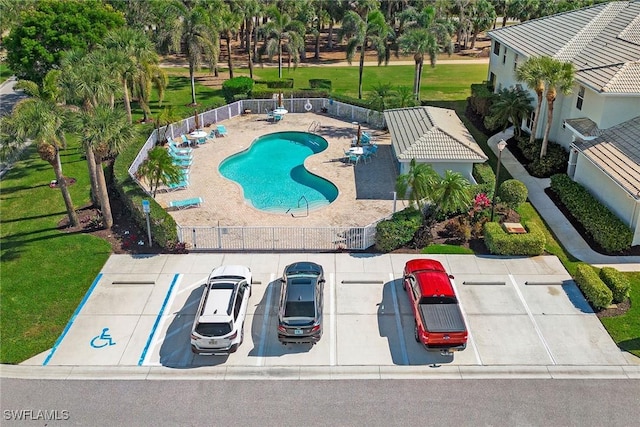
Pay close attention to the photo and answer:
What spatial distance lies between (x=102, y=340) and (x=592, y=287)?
17187mm

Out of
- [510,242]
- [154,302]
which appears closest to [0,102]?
[154,302]

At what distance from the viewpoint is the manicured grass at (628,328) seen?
18562mm

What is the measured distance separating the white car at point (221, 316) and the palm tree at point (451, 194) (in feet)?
29.9

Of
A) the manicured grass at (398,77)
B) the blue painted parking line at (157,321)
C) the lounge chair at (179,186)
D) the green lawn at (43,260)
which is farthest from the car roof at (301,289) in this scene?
the manicured grass at (398,77)

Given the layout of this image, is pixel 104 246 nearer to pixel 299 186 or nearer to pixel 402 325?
pixel 299 186

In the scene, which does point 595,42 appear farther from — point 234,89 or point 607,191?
point 234,89

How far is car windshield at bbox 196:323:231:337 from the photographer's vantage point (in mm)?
17305

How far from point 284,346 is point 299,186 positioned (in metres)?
13.6

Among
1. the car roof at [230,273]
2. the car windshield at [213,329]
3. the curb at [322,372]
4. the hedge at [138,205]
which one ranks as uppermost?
the hedge at [138,205]

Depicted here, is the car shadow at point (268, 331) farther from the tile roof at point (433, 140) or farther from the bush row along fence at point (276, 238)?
the tile roof at point (433, 140)

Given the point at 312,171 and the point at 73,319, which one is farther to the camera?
the point at 312,171

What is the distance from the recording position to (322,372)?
17.5 meters

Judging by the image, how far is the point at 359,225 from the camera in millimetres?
25891

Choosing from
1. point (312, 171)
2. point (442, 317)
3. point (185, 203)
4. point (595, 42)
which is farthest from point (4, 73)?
point (442, 317)
